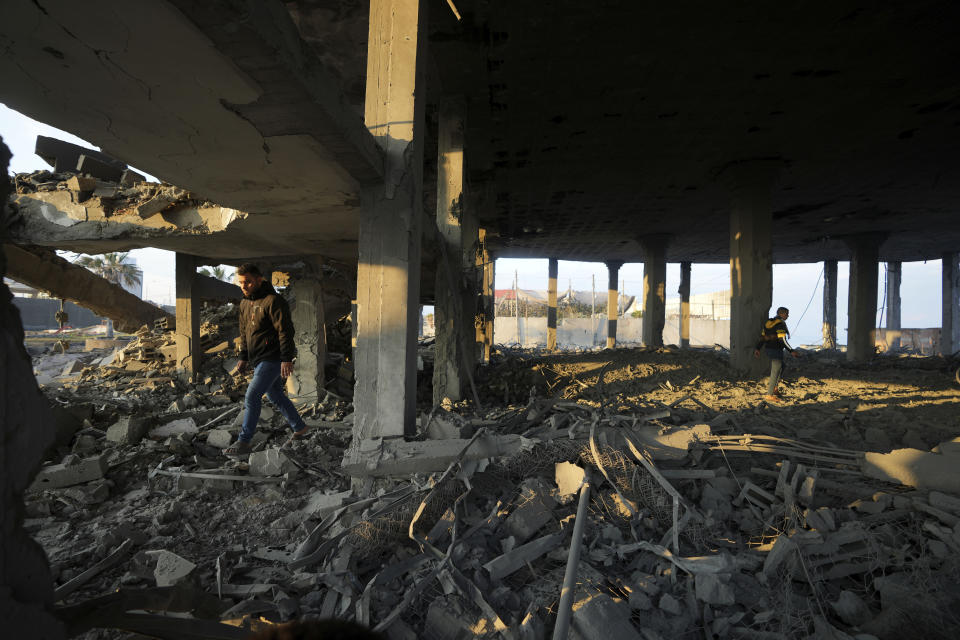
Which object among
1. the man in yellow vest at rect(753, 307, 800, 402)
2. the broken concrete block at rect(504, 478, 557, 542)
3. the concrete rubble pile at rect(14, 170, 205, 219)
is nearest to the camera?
the broken concrete block at rect(504, 478, 557, 542)

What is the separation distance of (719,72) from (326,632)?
26.8ft

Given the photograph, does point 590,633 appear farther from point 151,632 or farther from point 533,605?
point 151,632

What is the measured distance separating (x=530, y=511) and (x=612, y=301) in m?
20.1

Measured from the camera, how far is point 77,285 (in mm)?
9922

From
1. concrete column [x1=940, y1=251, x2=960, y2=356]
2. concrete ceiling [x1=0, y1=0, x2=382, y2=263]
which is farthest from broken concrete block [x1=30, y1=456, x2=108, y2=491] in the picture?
concrete column [x1=940, y1=251, x2=960, y2=356]

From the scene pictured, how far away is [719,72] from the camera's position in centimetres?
650

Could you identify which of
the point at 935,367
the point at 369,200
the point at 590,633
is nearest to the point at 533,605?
the point at 590,633

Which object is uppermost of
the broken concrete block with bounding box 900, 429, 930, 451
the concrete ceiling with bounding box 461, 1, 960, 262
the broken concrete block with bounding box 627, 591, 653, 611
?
the concrete ceiling with bounding box 461, 1, 960, 262

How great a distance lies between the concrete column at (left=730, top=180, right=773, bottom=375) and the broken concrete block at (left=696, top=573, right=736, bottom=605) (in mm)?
8518

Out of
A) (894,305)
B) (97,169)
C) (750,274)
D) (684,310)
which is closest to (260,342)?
(97,169)

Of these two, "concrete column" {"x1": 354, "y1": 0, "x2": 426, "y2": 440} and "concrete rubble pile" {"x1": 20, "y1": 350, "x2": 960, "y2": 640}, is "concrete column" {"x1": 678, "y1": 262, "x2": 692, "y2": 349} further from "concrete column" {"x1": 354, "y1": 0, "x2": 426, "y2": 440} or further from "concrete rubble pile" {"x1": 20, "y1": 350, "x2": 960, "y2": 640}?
"concrete column" {"x1": 354, "y1": 0, "x2": 426, "y2": 440}

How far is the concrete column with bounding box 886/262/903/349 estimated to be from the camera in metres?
22.7

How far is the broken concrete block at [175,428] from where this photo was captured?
5.22 m

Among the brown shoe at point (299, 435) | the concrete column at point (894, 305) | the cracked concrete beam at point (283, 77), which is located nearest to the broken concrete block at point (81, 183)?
the brown shoe at point (299, 435)
